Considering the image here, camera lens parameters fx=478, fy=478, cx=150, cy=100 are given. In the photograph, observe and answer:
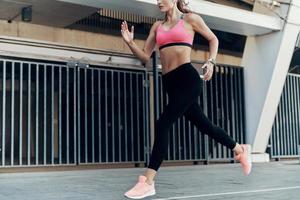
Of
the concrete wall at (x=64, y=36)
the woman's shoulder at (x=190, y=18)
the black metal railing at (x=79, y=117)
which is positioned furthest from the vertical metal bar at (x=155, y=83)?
the woman's shoulder at (x=190, y=18)

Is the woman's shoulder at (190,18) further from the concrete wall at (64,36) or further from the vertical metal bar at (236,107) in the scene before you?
the vertical metal bar at (236,107)

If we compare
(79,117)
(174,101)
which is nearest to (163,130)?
(174,101)

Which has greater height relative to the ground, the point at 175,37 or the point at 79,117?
the point at 175,37

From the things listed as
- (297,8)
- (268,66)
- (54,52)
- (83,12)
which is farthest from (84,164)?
(297,8)

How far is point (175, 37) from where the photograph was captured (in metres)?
4.30

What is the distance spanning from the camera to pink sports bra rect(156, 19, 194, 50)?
4309 millimetres

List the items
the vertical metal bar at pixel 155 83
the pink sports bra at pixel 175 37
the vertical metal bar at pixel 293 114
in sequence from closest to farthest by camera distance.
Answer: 1. the pink sports bra at pixel 175 37
2. the vertical metal bar at pixel 155 83
3. the vertical metal bar at pixel 293 114

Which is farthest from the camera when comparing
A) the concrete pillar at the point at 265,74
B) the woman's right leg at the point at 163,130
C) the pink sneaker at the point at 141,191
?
the concrete pillar at the point at 265,74

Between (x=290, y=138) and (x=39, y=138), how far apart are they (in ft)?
24.8

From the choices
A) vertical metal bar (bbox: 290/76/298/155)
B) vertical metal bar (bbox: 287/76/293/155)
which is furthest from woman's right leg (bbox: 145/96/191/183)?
vertical metal bar (bbox: 290/76/298/155)

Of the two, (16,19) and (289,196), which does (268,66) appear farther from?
(289,196)

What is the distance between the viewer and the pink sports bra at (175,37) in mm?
4309

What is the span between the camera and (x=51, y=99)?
10359 mm

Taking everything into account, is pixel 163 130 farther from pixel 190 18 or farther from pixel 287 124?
pixel 287 124
